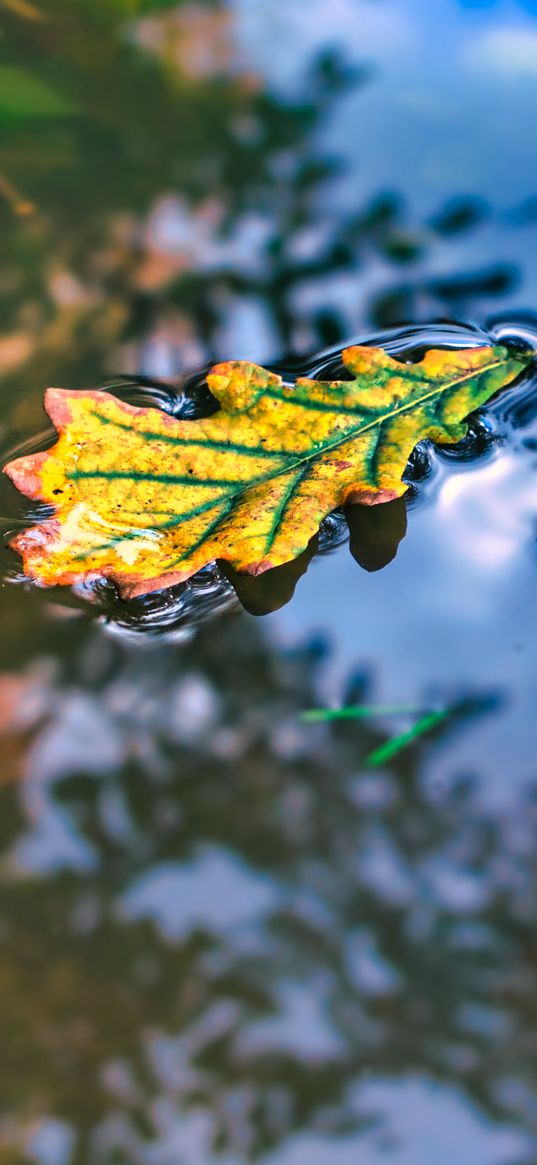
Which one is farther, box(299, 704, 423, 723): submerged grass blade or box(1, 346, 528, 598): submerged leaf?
box(1, 346, 528, 598): submerged leaf

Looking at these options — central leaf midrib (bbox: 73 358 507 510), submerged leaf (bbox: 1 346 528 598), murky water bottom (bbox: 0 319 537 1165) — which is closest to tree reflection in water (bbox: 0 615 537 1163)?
murky water bottom (bbox: 0 319 537 1165)

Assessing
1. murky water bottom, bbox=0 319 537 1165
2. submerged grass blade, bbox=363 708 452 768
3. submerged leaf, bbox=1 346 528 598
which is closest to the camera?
murky water bottom, bbox=0 319 537 1165

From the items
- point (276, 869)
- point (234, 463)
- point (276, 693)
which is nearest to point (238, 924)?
point (276, 869)

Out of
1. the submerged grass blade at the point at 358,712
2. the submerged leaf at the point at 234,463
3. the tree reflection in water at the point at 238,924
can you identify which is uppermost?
the submerged leaf at the point at 234,463

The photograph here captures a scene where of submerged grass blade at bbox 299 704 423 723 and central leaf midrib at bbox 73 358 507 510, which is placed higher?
central leaf midrib at bbox 73 358 507 510

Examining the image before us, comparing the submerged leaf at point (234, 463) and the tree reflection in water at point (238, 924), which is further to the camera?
the submerged leaf at point (234, 463)

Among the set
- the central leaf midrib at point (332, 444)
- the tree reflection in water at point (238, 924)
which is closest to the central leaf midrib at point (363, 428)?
the central leaf midrib at point (332, 444)

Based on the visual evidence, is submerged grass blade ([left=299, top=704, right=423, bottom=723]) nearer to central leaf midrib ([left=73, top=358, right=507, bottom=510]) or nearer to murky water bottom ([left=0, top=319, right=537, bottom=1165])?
murky water bottom ([left=0, top=319, right=537, bottom=1165])

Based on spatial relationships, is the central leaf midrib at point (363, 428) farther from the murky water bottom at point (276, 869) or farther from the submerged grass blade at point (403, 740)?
the submerged grass blade at point (403, 740)
